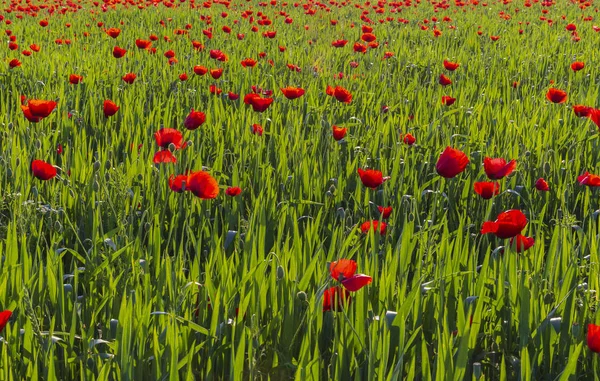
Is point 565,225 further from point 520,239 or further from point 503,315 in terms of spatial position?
point 503,315

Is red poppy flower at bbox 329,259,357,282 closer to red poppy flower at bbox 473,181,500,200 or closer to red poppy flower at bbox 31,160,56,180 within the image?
red poppy flower at bbox 473,181,500,200

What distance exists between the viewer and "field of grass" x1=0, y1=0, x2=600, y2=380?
1406 mm

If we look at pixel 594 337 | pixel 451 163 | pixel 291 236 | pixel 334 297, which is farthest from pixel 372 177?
pixel 594 337

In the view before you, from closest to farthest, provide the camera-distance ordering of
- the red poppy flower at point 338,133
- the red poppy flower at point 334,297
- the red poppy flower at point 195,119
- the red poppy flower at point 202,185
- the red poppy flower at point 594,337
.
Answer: the red poppy flower at point 594,337 → the red poppy flower at point 334,297 → the red poppy flower at point 202,185 → the red poppy flower at point 195,119 → the red poppy flower at point 338,133

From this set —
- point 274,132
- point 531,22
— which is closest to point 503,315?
point 274,132

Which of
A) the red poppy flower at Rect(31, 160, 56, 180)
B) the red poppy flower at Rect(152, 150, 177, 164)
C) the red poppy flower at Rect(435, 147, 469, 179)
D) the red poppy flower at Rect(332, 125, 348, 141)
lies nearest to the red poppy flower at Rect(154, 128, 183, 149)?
the red poppy flower at Rect(152, 150, 177, 164)

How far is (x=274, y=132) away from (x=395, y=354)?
1.93 metres

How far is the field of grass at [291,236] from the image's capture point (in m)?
1.41

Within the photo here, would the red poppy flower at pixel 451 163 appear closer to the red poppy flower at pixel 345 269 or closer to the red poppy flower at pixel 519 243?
the red poppy flower at pixel 519 243

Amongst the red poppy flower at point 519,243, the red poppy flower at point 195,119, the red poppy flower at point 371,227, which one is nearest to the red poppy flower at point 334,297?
the red poppy flower at point 371,227

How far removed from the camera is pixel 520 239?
5.55ft

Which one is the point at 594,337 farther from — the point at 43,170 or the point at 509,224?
the point at 43,170

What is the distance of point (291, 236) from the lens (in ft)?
7.06

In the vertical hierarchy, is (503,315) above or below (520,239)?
below
